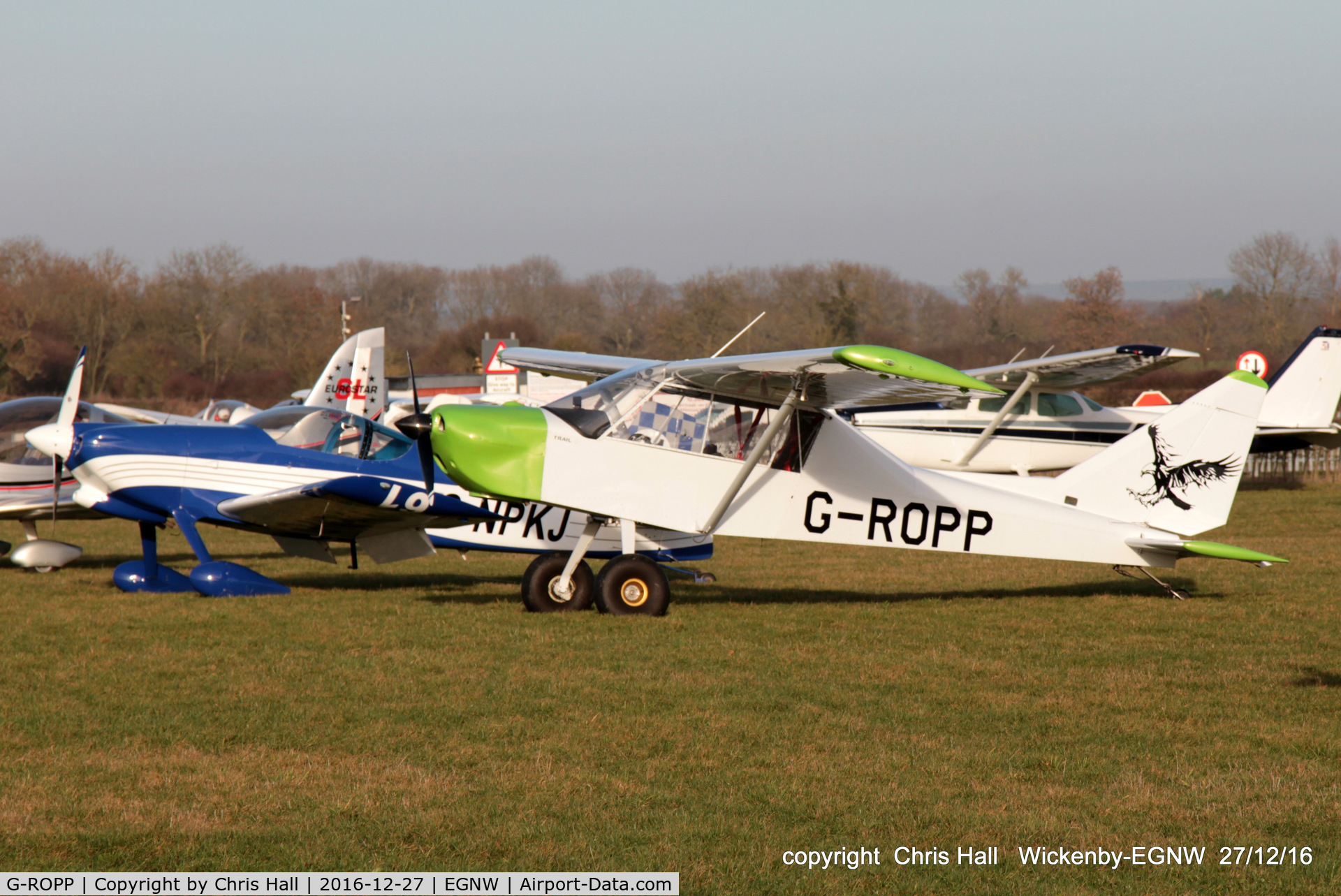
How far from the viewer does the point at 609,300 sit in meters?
85.1

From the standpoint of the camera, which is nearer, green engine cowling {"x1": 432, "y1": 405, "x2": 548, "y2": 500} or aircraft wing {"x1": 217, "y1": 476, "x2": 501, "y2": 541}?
green engine cowling {"x1": 432, "y1": 405, "x2": 548, "y2": 500}

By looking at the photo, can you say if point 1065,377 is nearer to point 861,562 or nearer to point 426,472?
point 861,562

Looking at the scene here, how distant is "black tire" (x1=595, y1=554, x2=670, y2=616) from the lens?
8.85 metres

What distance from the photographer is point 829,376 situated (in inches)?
334

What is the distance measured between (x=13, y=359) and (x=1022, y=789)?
60653mm

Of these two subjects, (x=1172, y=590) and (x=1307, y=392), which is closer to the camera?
(x=1172, y=590)

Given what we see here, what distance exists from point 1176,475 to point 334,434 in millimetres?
7801

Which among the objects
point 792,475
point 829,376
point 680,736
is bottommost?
point 680,736

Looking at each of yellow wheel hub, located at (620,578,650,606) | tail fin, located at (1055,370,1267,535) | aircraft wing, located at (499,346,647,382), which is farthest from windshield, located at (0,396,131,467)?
tail fin, located at (1055,370,1267,535)

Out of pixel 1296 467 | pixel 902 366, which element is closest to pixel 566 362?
pixel 902 366

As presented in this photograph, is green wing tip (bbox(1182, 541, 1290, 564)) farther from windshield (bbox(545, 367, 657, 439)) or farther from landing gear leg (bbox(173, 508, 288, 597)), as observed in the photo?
landing gear leg (bbox(173, 508, 288, 597))

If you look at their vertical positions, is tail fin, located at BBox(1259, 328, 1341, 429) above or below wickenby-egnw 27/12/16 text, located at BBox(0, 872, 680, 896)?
above

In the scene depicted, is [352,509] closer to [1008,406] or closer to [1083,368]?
[1008,406]

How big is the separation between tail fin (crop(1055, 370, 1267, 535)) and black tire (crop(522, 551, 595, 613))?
14.2ft
